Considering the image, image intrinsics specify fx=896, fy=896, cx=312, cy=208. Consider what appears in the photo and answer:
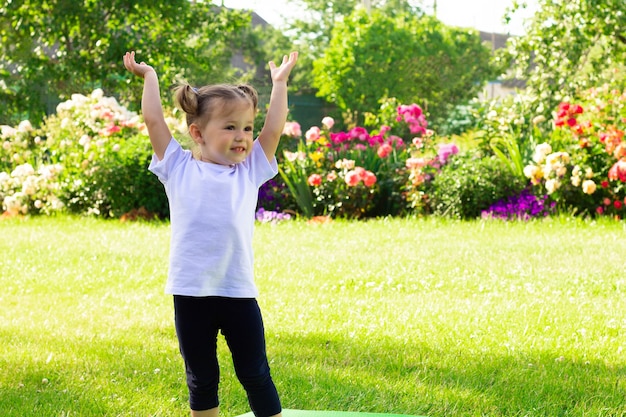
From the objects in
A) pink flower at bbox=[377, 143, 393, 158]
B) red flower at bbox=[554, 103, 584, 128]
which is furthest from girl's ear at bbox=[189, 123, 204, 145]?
pink flower at bbox=[377, 143, 393, 158]

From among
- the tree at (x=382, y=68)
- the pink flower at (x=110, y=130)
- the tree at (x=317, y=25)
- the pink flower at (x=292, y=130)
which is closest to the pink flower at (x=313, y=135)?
the pink flower at (x=292, y=130)

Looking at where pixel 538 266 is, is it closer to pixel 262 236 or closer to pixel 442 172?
pixel 262 236

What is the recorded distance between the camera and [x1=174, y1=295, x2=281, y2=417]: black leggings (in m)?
2.44

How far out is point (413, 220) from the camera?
8516 millimetres

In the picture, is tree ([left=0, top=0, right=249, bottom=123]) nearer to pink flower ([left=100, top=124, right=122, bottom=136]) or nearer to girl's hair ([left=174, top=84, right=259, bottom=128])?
pink flower ([left=100, top=124, right=122, bottom=136])

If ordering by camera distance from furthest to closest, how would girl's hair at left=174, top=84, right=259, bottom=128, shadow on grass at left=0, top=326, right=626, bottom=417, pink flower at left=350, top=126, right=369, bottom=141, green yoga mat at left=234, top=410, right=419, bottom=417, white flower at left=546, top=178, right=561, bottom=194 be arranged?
pink flower at left=350, top=126, right=369, bottom=141 < white flower at left=546, top=178, right=561, bottom=194 < shadow on grass at left=0, top=326, right=626, bottom=417 < green yoga mat at left=234, top=410, right=419, bottom=417 < girl's hair at left=174, top=84, right=259, bottom=128

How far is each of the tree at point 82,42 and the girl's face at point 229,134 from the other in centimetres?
800

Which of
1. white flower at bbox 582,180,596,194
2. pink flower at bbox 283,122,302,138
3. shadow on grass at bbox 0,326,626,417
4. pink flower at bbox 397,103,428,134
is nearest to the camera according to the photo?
shadow on grass at bbox 0,326,626,417

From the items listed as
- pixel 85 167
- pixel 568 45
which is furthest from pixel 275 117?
pixel 568 45

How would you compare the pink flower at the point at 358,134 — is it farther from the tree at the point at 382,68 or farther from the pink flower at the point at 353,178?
the tree at the point at 382,68

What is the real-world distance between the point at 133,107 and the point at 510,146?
208 inches

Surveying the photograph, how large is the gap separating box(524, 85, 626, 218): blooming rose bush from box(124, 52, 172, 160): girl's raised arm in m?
6.12

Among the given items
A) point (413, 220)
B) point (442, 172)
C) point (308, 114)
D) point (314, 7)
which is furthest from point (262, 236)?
point (314, 7)

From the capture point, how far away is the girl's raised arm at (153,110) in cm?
250
